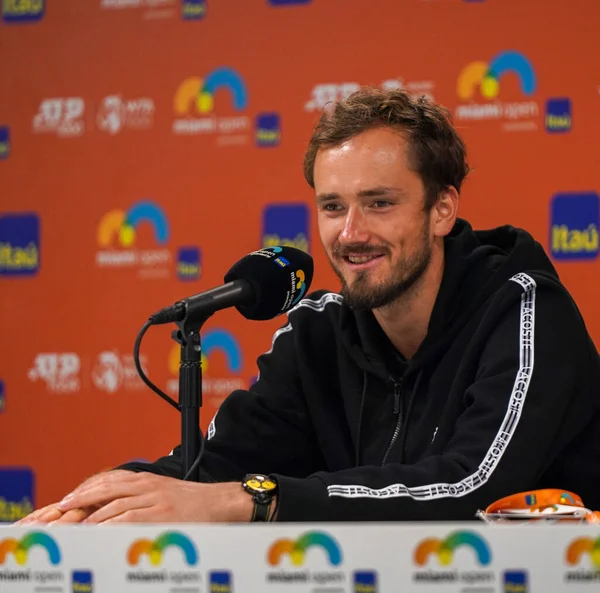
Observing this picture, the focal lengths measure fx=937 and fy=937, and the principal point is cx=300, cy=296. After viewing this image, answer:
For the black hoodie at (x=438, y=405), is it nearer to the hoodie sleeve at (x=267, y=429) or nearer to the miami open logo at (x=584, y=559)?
the hoodie sleeve at (x=267, y=429)

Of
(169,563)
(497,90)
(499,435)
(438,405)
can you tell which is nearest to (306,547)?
(169,563)

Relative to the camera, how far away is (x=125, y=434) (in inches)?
140

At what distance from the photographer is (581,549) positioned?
829mm

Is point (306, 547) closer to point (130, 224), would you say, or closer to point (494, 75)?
point (494, 75)

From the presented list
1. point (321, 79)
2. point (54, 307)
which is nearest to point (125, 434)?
point (54, 307)

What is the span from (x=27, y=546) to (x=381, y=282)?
1.14 meters

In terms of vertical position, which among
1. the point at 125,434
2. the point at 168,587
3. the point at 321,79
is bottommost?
the point at 125,434

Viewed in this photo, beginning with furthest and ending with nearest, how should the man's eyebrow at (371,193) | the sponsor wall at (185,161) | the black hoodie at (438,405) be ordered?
the sponsor wall at (185,161)
the man's eyebrow at (371,193)
the black hoodie at (438,405)

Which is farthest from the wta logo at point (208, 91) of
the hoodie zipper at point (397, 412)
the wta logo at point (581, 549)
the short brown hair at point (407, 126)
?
the wta logo at point (581, 549)

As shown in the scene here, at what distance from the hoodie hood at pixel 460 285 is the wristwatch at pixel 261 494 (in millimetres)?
590

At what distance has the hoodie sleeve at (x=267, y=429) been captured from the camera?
195 cm

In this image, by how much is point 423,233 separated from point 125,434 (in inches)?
76.5

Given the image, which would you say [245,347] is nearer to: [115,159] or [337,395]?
[115,159]

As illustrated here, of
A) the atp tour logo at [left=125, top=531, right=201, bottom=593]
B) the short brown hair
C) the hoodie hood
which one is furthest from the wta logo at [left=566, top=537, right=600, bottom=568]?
the short brown hair
